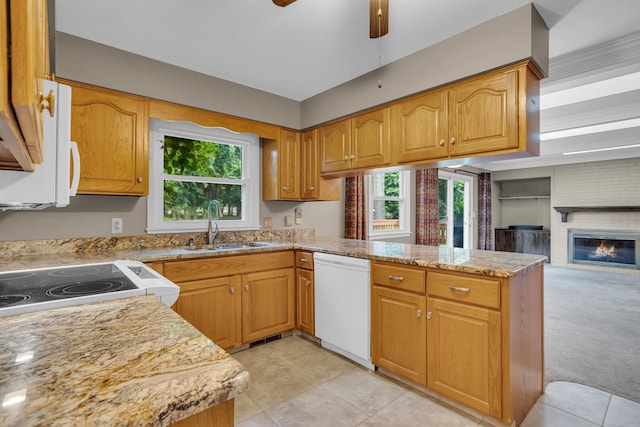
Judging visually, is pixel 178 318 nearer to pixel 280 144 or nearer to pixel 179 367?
pixel 179 367

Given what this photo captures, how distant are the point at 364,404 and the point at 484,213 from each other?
6.85 meters

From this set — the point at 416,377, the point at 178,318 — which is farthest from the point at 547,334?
the point at 178,318

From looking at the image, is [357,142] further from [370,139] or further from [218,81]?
[218,81]

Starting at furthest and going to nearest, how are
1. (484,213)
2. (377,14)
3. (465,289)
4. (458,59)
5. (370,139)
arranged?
(484,213)
(370,139)
(458,59)
(465,289)
(377,14)

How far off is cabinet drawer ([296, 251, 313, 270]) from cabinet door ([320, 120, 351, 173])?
94 cm

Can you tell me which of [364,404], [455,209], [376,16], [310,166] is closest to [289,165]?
[310,166]

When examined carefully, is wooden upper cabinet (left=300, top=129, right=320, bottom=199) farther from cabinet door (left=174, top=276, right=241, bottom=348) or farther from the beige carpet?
the beige carpet

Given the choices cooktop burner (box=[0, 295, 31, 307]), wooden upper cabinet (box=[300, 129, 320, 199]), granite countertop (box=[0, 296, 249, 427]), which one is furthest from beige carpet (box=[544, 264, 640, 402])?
cooktop burner (box=[0, 295, 31, 307])

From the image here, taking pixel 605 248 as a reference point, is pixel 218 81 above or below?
above

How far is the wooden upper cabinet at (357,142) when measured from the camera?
9.44ft

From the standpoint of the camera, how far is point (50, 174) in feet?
→ 4.08

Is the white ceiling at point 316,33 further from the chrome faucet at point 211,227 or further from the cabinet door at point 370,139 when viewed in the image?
the chrome faucet at point 211,227

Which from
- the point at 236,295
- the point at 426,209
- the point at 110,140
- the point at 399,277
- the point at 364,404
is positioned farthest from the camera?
the point at 426,209

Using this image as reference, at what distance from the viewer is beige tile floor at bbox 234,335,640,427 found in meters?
1.86
